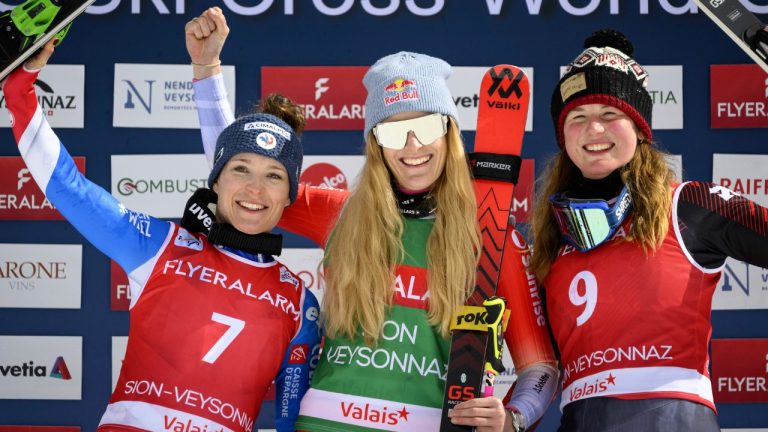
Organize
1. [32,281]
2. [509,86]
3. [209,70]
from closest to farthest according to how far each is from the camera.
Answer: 1. [509,86]
2. [209,70]
3. [32,281]

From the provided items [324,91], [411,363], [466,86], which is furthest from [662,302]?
[324,91]

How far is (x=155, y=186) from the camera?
4160 millimetres

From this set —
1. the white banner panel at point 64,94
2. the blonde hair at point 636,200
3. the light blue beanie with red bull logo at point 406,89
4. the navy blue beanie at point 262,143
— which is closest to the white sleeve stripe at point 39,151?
the navy blue beanie at point 262,143

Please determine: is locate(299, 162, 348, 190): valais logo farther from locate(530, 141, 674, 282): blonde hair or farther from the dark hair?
locate(530, 141, 674, 282): blonde hair

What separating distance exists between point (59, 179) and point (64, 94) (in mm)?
1908

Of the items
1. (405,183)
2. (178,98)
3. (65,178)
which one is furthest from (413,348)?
(178,98)

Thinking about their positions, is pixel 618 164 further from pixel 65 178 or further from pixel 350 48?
pixel 350 48

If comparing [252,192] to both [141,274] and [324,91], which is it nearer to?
[141,274]

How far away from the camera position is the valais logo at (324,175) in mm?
4188

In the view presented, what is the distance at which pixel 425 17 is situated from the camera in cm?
418

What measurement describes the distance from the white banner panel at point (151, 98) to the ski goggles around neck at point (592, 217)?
2.12m

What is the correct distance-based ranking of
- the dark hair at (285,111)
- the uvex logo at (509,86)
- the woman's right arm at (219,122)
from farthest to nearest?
the dark hair at (285,111) → the woman's right arm at (219,122) → the uvex logo at (509,86)

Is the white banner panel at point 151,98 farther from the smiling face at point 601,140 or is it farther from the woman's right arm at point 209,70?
the smiling face at point 601,140

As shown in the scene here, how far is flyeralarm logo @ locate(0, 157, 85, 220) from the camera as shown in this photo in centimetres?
418
